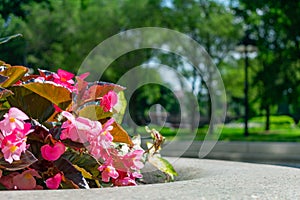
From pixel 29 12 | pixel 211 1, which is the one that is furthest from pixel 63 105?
pixel 211 1

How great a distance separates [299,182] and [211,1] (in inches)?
1130

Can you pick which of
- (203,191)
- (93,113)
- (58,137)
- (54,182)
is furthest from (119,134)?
(203,191)

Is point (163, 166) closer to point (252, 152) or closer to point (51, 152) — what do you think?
point (51, 152)

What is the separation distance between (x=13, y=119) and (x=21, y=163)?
0.17 meters

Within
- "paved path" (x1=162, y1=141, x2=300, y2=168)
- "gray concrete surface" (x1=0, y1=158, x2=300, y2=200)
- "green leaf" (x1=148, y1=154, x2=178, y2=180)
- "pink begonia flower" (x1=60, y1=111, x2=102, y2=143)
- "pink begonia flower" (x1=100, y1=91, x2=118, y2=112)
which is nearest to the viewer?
"gray concrete surface" (x1=0, y1=158, x2=300, y2=200)

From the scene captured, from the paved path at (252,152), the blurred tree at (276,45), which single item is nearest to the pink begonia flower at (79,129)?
the paved path at (252,152)

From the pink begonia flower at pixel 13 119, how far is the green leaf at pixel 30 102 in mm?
175

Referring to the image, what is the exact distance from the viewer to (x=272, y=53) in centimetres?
2586

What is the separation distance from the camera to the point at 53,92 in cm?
231

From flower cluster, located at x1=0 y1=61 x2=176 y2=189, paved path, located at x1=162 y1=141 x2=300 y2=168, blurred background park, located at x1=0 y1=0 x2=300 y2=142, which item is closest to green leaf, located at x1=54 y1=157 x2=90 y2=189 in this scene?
flower cluster, located at x1=0 y1=61 x2=176 y2=189

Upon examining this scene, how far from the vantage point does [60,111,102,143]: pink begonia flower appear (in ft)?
7.34

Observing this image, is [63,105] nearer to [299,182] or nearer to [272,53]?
[299,182]

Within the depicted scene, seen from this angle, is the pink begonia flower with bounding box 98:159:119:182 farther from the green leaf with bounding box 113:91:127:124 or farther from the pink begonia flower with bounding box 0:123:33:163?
the green leaf with bounding box 113:91:127:124

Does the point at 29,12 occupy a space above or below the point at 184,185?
above
